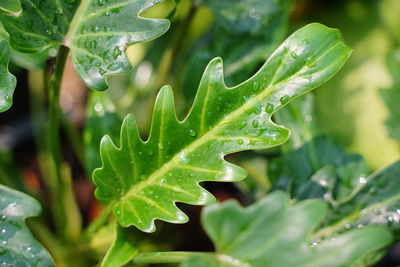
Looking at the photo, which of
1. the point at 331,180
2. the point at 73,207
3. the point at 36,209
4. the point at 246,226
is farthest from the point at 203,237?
the point at 246,226

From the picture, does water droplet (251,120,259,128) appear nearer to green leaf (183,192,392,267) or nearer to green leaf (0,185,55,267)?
green leaf (183,192,392,267)

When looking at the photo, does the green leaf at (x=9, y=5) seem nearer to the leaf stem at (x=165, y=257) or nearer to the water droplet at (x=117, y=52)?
the water droplet at (x=117, y=52)

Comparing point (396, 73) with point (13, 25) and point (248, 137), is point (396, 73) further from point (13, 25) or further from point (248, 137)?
point (13, 25)

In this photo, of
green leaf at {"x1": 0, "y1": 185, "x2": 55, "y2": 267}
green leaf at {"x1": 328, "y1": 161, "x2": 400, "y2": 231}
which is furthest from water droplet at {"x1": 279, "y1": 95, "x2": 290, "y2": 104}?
green leaf at {"x1": 0, "y1": 185, "x2": 55, "y2": 267}

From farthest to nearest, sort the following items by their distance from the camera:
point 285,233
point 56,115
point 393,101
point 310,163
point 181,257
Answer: point 393,101, point 310,163, point 56,115, point 181,257, point 285,233

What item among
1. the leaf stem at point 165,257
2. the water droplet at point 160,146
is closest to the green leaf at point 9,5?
the water droplet at point 160,146

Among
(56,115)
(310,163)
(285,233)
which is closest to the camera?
(285,233)

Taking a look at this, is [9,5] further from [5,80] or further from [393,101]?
[393,101]

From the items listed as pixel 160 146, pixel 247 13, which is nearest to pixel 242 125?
pixel 160 146
